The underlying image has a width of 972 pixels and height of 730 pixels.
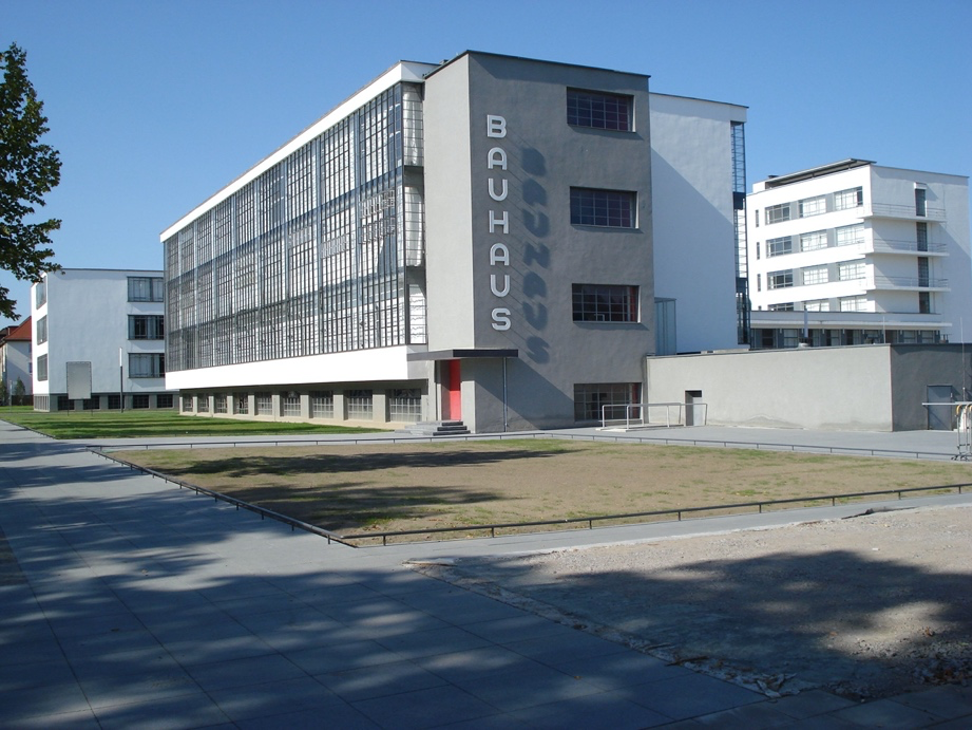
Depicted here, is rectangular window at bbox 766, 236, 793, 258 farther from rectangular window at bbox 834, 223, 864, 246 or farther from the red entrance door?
the red entrance door

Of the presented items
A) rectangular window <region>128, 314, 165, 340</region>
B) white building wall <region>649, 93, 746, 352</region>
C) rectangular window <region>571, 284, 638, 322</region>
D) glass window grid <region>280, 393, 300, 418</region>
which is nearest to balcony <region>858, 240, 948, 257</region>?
white building wall <region>649, 93, 746, 352</region>

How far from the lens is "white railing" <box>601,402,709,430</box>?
44.6 metres

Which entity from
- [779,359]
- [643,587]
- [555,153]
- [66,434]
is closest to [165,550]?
[643,587]

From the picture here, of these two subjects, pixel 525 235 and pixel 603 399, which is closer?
pixel 525 235

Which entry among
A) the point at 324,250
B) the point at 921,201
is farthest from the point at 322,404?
the point at 921,201

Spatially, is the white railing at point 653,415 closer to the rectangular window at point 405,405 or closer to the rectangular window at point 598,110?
the rectangular window at point 405,405

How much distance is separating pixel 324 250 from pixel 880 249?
46.1 m

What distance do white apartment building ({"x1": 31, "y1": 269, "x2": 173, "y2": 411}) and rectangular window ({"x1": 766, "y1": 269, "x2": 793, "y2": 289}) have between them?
64.2m

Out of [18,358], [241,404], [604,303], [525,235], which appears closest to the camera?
[525,235]

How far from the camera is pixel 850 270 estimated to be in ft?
250

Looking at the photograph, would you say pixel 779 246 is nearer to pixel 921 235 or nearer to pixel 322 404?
pixel 921 235

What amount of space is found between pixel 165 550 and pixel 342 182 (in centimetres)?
4114

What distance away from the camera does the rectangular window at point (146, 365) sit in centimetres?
10347

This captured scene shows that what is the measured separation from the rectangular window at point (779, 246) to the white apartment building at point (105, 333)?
64.4m
